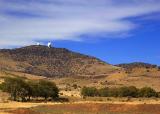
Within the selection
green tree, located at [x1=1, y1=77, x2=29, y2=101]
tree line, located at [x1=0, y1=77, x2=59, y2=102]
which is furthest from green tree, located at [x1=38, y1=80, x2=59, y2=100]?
green tree, located at [x1=1, y1=77, x2=29, y2=101]

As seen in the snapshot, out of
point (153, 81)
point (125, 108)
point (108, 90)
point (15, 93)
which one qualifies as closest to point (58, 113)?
point (125, 108)

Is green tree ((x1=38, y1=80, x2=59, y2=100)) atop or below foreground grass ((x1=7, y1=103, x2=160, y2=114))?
atop

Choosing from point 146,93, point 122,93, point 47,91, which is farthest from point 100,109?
point 146,93

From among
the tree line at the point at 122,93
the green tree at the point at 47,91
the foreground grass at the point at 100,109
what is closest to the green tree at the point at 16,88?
the green tree at the point at 47,91

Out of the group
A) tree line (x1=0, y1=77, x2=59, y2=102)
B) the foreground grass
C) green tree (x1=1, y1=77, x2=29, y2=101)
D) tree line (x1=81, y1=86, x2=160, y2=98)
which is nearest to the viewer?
the foreground grass

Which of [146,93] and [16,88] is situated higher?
[16,88]

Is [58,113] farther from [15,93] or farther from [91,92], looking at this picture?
[91,92]

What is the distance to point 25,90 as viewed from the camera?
92375 millimetres

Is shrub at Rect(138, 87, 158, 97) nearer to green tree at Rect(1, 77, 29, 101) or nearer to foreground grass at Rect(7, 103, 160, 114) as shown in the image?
green tree at Rect(1, 77, 29, 101)

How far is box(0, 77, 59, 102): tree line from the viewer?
91625 mm

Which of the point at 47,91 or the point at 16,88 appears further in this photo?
the point at 47,91

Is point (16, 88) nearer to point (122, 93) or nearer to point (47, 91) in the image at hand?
point (47, 91)

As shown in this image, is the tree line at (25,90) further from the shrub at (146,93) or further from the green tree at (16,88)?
the shrub at (146,93)

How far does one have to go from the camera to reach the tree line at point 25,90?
91.6 meters
